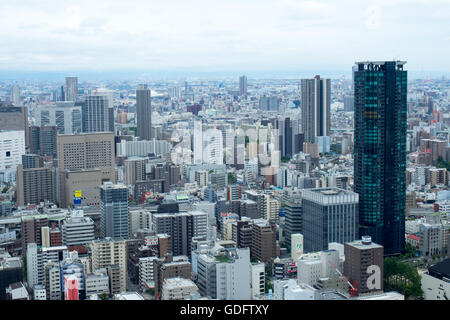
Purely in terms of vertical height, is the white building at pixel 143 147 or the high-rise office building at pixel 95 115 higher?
the high-rise office building at pixel 95 115

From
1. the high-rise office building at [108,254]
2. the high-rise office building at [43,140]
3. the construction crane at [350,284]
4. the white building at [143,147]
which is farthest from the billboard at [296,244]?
the high-rise office building at [43,140]

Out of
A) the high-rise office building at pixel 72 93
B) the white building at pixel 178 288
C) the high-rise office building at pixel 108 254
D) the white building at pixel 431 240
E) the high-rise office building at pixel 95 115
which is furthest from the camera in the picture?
the high-rise office building at pixel 95 115

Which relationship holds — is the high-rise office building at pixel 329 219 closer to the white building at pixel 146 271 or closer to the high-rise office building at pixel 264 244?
the high-rise office building at pixel 264 244

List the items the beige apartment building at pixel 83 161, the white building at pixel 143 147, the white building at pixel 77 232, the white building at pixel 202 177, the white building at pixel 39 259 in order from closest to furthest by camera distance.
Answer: the white building at pixel 39 259 → the white building at pixel 77 232 → the beige apartment building at pixel 83 161 → the white building at pixel 202 177 → the white building at pixel 143 147

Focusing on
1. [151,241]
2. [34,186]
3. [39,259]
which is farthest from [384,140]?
[34,186]

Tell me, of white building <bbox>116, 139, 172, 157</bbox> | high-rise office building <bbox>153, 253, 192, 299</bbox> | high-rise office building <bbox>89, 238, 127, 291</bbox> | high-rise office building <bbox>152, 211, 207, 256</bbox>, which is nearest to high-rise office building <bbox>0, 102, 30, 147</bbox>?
white building <bbox>116, 139, 172, 157</bbox>

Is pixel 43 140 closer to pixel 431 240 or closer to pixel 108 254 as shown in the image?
pixel 108 254
